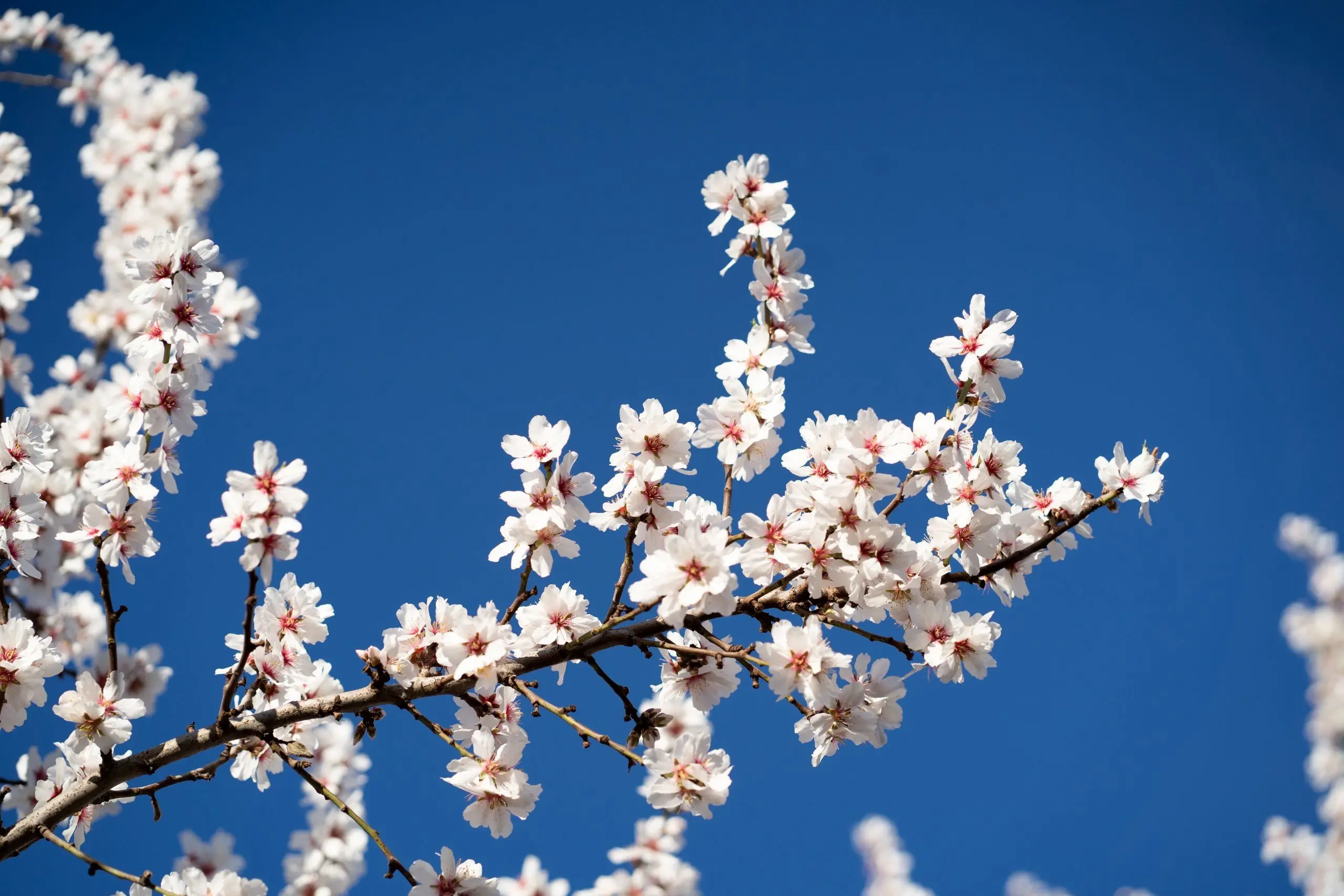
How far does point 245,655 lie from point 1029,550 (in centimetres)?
268

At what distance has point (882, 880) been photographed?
14.1 metres

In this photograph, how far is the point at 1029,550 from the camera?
320 centimetres

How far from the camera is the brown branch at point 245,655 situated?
109 inches

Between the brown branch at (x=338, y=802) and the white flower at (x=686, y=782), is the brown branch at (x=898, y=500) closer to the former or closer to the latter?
the white flower at (x=686, y=782)

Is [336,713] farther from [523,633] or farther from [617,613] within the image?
[617,613]

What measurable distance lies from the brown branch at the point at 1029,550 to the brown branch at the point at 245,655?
7.80 ft

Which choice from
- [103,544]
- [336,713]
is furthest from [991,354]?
[103,544]

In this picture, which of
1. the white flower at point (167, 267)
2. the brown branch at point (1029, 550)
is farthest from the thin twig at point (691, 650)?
the white flower at point (167, 267)

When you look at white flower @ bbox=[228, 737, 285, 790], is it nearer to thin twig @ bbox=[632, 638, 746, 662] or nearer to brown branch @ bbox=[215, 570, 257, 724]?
brown branch @ bbox=[215, 570, 257, 724]

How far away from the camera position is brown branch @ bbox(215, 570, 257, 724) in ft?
9.09

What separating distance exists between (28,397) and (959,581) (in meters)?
7.41

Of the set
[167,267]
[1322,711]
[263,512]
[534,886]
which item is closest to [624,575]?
[263,512]

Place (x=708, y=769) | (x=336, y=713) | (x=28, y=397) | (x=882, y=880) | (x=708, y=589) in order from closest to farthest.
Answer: (x=708, y=589) < (x=336, y=713) < (x=708, y=769) < (x=28, y=397) < (x=882, y=880)

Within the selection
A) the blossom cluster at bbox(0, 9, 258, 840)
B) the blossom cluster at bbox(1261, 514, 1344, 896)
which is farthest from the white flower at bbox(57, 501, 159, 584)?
the blossom cluster at bbox(1261, 514, 1344, 896)
